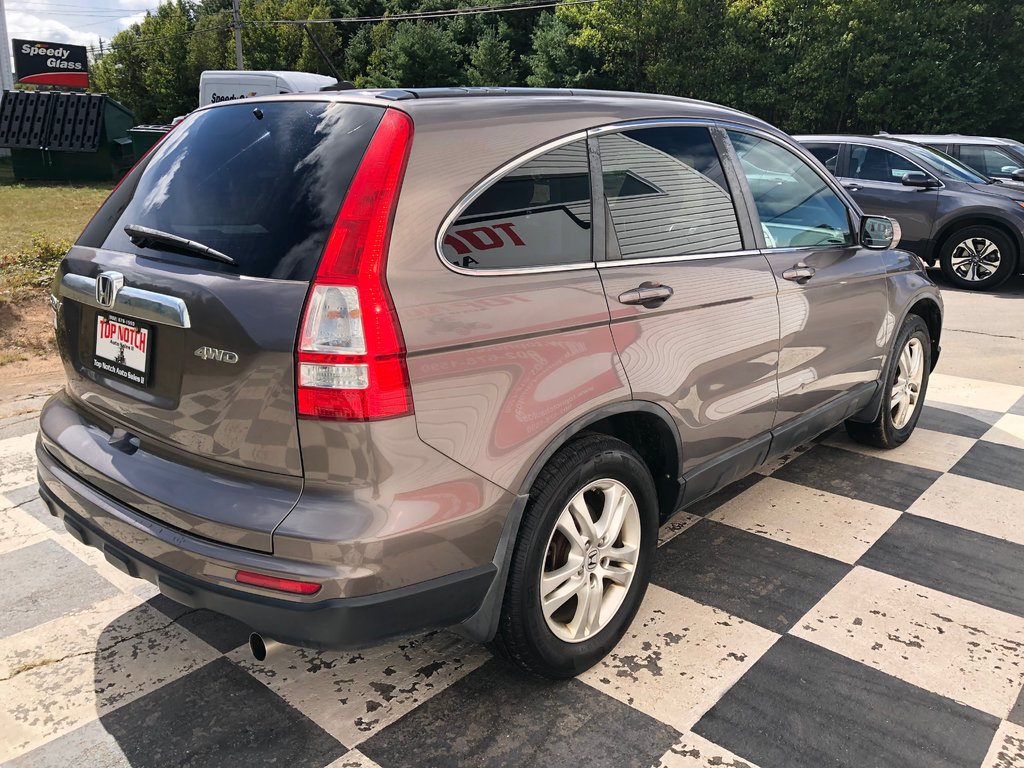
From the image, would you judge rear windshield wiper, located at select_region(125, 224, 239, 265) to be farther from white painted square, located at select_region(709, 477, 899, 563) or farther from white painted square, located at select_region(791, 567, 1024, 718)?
white painted square, located at select_region(709, 477, 899, 563)

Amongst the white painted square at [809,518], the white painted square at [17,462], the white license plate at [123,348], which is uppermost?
the white license plate at [123,348]

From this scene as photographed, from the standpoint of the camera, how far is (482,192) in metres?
2.16

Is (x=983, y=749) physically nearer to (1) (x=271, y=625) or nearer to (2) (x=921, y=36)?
(1) (x=271, y=625)

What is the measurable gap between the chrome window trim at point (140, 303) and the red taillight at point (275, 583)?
63 centimetres

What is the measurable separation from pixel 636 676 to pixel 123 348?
5.82 ft

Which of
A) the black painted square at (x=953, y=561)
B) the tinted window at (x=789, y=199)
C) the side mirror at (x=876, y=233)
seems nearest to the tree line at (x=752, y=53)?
the side mirror at (x=876, y=233)

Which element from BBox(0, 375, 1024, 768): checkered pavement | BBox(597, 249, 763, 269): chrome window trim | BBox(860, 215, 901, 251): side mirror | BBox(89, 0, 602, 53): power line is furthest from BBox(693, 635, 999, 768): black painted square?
BBox(89, 0, 602, 53): power line

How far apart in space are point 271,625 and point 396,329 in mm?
752

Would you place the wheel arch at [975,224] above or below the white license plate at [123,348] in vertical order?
above

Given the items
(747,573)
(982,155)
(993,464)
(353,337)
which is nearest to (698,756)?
(747,573)

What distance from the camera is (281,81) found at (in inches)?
607

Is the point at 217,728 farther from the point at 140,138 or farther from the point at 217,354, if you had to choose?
the point at 140,138

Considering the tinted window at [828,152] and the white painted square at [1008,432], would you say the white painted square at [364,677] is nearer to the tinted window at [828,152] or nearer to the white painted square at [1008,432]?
the white painted square at [1008,432]

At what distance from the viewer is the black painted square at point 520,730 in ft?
7.16
